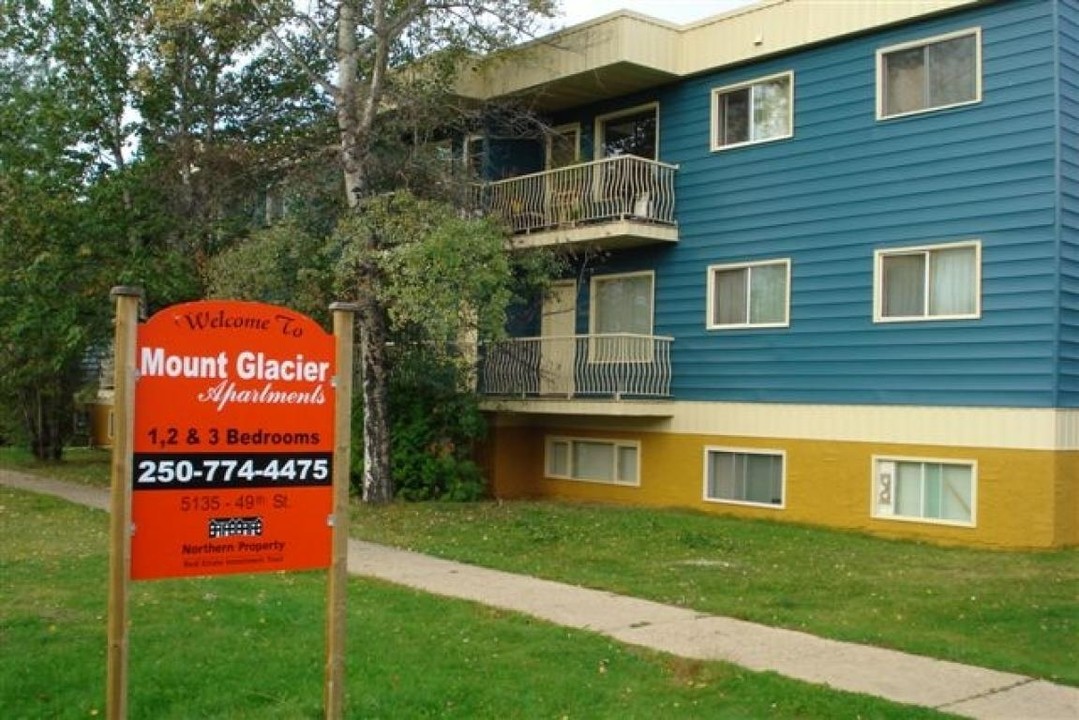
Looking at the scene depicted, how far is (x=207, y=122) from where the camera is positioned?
23.1 meters

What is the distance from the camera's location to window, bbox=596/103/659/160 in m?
19.7

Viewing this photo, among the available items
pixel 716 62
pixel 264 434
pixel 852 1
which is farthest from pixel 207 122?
pixel 264 434

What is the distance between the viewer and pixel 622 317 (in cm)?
2002

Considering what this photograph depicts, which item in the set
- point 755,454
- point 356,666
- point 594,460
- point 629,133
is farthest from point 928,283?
point 356,666

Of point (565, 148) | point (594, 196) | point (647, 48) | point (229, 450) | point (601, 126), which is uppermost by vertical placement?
point (647, 48)

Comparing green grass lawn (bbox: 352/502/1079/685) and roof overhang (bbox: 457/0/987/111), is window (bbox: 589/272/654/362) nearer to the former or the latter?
green grass lawn (bbox: 352/502/1079/685)

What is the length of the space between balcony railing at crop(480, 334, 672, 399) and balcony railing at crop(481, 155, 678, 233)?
1.97 m

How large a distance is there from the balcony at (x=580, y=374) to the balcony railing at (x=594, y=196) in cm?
198

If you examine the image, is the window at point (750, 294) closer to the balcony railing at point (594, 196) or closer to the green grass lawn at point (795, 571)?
the balcony railing at point (594, 196)

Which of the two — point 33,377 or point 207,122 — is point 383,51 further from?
point 33,377

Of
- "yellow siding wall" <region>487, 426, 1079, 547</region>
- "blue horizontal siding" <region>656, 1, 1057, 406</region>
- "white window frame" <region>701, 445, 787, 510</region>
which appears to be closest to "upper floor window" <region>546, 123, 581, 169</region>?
"blue horizontal siding" <region>656, 1, 1057, 406</region>

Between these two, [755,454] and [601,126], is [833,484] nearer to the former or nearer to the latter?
[755,454]

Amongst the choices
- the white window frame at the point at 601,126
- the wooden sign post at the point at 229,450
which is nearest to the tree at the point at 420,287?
the white window frame at the point at 601,126

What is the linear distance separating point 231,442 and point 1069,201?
12113mm
